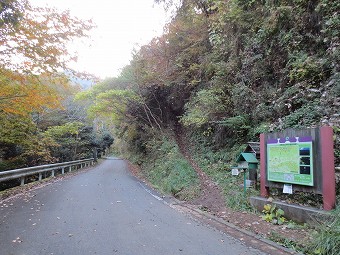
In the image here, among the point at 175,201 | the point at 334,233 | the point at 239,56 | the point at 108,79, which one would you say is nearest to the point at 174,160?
the point at 175,201

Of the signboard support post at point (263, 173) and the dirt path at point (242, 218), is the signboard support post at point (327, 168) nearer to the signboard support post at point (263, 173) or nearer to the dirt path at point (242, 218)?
the dirt path at point (242, 218)

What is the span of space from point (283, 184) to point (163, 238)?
119 inches

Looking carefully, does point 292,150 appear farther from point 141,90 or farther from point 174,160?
point 141,90

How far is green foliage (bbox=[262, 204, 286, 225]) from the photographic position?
211 inches

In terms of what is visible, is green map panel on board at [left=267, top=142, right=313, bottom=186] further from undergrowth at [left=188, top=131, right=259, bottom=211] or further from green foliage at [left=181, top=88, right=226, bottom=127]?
green foliage at [left=181, top=88, right=226, bottom=127]

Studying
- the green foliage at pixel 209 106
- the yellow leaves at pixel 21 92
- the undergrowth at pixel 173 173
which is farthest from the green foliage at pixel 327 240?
the yellow leaves at pixel 21 92

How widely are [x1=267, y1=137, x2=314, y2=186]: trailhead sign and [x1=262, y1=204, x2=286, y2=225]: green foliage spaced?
650 millimetres

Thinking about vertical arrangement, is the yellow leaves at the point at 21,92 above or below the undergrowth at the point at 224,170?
above

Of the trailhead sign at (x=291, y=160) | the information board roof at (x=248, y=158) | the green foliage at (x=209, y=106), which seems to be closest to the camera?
the trailhead sign at (x=291, y=160)

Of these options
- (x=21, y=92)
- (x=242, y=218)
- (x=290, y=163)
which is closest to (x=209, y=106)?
(x=290, y=163)

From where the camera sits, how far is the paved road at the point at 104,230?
13.6 feet

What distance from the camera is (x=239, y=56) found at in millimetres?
11156

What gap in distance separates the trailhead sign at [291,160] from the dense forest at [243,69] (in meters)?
1.32

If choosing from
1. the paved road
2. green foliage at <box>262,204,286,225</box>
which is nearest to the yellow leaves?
the paved road
